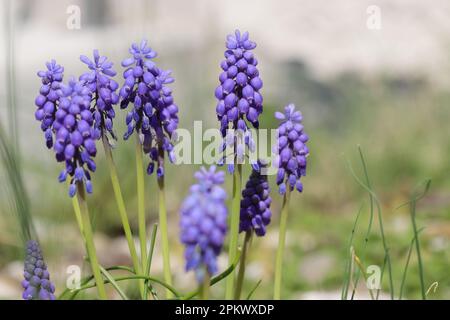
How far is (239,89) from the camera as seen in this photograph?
2.84m

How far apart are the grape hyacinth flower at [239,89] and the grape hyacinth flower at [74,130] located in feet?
1.48

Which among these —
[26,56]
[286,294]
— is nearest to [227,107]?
[286,294]

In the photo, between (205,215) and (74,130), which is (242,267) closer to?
(74,130)

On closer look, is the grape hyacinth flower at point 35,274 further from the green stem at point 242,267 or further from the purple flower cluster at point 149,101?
the green stem at point 242,267

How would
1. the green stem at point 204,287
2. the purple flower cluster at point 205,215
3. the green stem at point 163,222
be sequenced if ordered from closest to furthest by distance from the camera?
1. the purple flower cluster at point 205,215
2. the green stem at point 204,287
3. the green stem at point 163,222

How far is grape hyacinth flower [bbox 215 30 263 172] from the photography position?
2.79m

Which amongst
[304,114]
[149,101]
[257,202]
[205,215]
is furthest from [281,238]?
[304,114]

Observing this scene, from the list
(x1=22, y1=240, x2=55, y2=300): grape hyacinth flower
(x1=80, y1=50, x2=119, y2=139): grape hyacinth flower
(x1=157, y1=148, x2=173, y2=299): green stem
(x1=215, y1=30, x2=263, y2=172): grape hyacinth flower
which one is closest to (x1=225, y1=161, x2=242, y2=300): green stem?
(x1=215, y1=30, x2=263, y2=172): grape hyacinth flower

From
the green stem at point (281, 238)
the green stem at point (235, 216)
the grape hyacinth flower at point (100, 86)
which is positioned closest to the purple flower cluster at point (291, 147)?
the green stem at point (281, 238)

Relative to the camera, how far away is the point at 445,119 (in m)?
8.73

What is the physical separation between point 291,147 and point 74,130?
75 cm

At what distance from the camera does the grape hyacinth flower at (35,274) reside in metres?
2.82

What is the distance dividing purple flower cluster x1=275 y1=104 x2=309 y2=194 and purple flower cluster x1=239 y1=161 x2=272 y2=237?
0.11 meters
